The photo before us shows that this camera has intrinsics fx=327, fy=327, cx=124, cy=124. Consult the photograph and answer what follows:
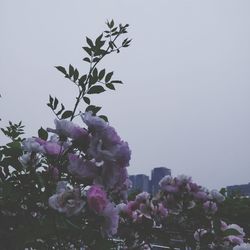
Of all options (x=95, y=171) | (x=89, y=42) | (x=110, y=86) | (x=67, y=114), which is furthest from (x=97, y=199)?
(x=89, y=42)

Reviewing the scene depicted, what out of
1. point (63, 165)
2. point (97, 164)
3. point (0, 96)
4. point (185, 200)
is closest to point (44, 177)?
point (63, 165)

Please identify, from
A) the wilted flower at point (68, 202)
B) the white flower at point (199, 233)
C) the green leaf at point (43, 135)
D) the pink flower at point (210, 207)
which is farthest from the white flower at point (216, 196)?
the wilted flower at point (68, 202)

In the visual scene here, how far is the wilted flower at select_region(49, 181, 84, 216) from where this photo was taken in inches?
43.0

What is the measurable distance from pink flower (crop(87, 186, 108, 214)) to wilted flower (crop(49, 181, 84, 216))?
0.04 metres

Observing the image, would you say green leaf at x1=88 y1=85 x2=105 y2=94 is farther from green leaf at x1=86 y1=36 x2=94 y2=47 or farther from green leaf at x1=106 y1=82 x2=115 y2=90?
green leaf at x1=86 y1=36 x2=94 y2=47

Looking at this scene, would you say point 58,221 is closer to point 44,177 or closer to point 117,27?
point 44,177

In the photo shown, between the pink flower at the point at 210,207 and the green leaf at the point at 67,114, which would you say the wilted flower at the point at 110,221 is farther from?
the pink flower at the point at 210,207

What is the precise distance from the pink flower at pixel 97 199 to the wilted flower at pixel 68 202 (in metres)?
0.04

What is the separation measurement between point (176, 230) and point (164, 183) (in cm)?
38

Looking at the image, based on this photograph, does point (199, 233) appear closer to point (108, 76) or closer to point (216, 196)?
point (216, 196)

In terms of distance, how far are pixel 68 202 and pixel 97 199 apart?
0.10 m

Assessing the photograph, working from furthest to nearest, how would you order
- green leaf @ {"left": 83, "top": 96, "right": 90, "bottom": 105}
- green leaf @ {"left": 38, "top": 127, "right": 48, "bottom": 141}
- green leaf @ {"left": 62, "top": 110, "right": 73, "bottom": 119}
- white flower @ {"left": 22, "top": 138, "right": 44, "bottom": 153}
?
1. green leaf @ {"left": 83, "top": 96, "right": 90, "bottom": 105}
2. green leaf @ {"left": 62, "top": 110, "right": 73, "bottom": 119}
3. green leaf @ {"left": 38, "top": 127, "right": 48, "bottom": 141}
4. white flower @ {"left": 22, "top": 138, "right": 44, "bottom": 153}

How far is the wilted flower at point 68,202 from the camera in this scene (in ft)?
3.59

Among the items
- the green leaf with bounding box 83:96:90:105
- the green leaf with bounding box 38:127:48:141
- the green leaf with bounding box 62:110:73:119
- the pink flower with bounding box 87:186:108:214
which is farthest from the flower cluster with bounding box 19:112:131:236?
the green leaf with bounding box 83:96:90:105
